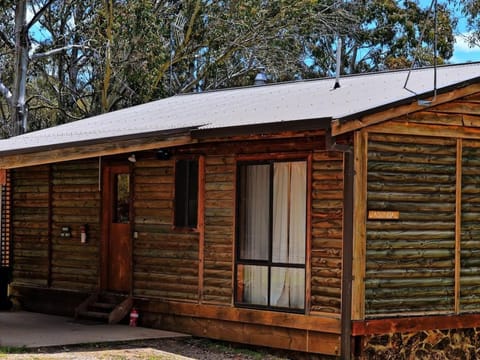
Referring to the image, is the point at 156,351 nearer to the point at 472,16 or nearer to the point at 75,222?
the point at 75,222

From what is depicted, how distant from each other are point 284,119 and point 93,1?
18153mm

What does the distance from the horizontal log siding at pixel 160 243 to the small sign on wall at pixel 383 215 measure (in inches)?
107

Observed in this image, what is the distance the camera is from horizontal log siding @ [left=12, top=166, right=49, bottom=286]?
13.8 metres

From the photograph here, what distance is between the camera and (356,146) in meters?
9.38

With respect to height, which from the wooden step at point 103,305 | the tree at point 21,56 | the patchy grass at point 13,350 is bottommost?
the patchy grass at point 13,350

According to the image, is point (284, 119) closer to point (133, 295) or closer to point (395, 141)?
point (395, 141)

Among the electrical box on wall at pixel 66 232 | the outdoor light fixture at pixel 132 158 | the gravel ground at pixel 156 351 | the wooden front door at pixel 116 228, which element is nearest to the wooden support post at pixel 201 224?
the gravel ground at pixel 156 351

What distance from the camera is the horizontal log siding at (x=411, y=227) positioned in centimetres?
952

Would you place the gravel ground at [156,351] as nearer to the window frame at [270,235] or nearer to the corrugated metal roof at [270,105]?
the window frame at [270,235]

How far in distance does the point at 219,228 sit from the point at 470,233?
3.20 metres

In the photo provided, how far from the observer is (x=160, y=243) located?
1168 cm

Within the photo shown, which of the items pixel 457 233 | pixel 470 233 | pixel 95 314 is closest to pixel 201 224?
pixel 95 314

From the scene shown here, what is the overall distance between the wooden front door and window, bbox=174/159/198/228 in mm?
1307

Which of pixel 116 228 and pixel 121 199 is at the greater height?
pixel 121 199
